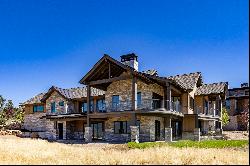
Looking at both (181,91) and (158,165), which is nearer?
(158,165)

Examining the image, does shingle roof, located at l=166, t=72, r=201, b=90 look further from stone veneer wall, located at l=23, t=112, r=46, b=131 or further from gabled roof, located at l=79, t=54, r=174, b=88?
stone veneer wall, located at l=23, t=112, r=46, b=131

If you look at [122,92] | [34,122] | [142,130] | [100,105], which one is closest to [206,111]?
[142,130]

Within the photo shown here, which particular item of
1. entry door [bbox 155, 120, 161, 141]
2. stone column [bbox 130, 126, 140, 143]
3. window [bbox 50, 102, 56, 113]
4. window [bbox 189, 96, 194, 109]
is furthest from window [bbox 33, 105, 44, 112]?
window [bbox 189, 96, 194, 109]

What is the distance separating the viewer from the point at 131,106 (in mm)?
33750

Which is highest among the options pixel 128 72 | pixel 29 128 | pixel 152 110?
pixel 128 72

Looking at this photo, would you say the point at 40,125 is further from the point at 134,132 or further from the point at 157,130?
the point at 134,132

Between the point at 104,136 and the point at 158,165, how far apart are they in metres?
23.8

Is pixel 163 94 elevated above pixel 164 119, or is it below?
above

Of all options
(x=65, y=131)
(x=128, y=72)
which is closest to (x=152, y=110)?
(x=128, y=72)

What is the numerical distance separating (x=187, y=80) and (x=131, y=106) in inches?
366

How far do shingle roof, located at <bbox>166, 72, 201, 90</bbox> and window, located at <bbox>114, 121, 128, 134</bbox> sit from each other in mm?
7715

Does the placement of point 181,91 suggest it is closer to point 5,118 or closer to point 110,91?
point 110,91

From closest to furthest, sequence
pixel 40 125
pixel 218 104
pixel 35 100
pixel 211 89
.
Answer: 1. pixel 211 89
2. pixel 218 104
3. pixel 40 125
4. pixel 35 100

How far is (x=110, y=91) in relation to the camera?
122ft
